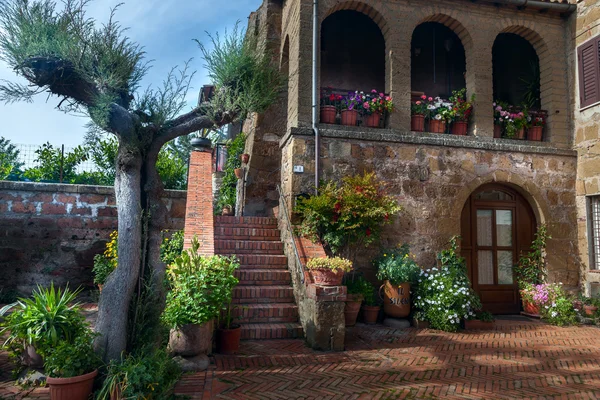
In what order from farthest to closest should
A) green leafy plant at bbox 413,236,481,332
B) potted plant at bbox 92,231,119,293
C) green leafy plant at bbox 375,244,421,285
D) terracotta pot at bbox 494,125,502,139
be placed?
terracotta pot at bbox 494,125,502,139, potted plant at bbox 92,231,119,293, green leafy plant at bbox 375,244,421,285, green leafy plant at bbox 413,236,481,332

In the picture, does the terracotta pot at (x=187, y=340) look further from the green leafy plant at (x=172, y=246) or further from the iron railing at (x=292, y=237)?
the green leafy plant at (x=172, y=246)

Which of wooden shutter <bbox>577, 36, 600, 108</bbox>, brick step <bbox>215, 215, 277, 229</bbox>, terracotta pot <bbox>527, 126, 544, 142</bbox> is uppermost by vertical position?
wooden shutter <bbox>577, 36, 600, 108</bbox>

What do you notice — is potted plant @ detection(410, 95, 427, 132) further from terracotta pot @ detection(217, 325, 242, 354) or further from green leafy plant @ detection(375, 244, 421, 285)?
terracotta pot @ detection(217, 325, 242, 354)

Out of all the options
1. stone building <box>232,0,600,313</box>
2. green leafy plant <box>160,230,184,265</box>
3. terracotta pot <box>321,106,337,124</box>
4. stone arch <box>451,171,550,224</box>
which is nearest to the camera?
stone building <box>232,0,600,313</box>

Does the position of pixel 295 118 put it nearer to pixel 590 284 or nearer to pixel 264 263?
pixel 264 263

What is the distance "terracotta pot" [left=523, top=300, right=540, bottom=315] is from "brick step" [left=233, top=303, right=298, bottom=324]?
4383 millimetres

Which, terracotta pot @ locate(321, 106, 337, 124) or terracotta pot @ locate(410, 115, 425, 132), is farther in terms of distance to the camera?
terracotta pot @ locate(410, 115, 425, 132)

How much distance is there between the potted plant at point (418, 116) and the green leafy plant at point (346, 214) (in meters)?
1.59

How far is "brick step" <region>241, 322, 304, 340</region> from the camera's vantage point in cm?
533

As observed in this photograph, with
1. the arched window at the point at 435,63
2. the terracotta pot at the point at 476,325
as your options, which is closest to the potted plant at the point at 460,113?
the arched window at the point at 435,63

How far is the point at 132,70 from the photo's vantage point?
4.32 m

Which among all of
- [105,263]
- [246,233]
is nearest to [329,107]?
[246,233]

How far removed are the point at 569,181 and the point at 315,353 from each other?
6179 millimetres

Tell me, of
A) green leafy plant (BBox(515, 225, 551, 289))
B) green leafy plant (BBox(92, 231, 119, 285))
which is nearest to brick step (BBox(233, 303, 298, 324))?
green leafy plant (BBox(92, 231, 119, 285))
